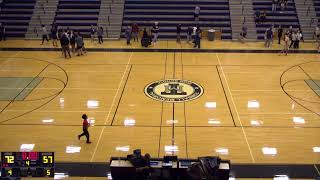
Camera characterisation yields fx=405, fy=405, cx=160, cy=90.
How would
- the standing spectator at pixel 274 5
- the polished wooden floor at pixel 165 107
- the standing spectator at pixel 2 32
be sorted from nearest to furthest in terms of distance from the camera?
the polished wooden floor at pixel 165 107
the standing spectator at pixel 2 32
the standing spectator at pixel 274 5

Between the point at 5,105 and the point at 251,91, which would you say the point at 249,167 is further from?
the point at 5,105

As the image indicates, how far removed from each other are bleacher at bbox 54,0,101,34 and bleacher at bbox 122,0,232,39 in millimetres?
2250

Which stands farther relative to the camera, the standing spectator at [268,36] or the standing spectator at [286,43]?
the standing spectator at [268,36]

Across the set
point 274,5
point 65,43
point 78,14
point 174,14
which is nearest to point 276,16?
point 274,5

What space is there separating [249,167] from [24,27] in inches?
805

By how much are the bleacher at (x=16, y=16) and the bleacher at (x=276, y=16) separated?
15842 mm

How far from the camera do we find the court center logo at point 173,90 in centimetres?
1731

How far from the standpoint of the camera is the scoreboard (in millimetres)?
10031

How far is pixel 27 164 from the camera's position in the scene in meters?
10.1

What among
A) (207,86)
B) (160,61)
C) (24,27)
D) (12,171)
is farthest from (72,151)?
(24,27)

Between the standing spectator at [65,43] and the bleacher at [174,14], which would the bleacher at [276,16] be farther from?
the standing spectator at [65,43]

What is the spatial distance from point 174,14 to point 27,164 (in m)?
20.0

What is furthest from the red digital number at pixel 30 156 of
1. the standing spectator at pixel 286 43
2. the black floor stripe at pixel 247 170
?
the standing spectator at pixel 286 43

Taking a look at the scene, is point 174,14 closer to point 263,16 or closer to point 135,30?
point 135,30
